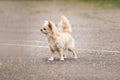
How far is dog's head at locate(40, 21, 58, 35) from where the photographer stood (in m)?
12.6

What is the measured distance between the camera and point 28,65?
40.6ft

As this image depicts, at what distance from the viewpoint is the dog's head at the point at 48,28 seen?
12.6 metres

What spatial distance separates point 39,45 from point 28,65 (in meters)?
3.95

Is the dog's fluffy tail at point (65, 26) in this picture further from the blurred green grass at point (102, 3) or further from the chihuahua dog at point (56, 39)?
the blurred green grass at point (102, 3)

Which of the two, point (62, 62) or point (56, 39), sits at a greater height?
point (56, 39)

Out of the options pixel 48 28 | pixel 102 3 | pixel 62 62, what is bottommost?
pixel 62 62

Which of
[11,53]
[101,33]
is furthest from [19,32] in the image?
[11,53]

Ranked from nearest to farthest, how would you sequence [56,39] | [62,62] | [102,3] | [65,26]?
[62,62]
[56,39]
[65,26]
[102,3]

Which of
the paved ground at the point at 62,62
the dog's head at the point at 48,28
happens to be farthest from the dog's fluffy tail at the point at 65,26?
the dog's head at the point at 48,28

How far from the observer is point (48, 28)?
12.6 metres

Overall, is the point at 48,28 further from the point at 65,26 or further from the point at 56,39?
the point at 65,26

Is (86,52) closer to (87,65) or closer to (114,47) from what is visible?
(114,47)

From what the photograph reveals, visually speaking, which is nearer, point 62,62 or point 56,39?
point 62,62

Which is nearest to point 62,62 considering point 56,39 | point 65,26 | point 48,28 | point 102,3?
point 56,39
